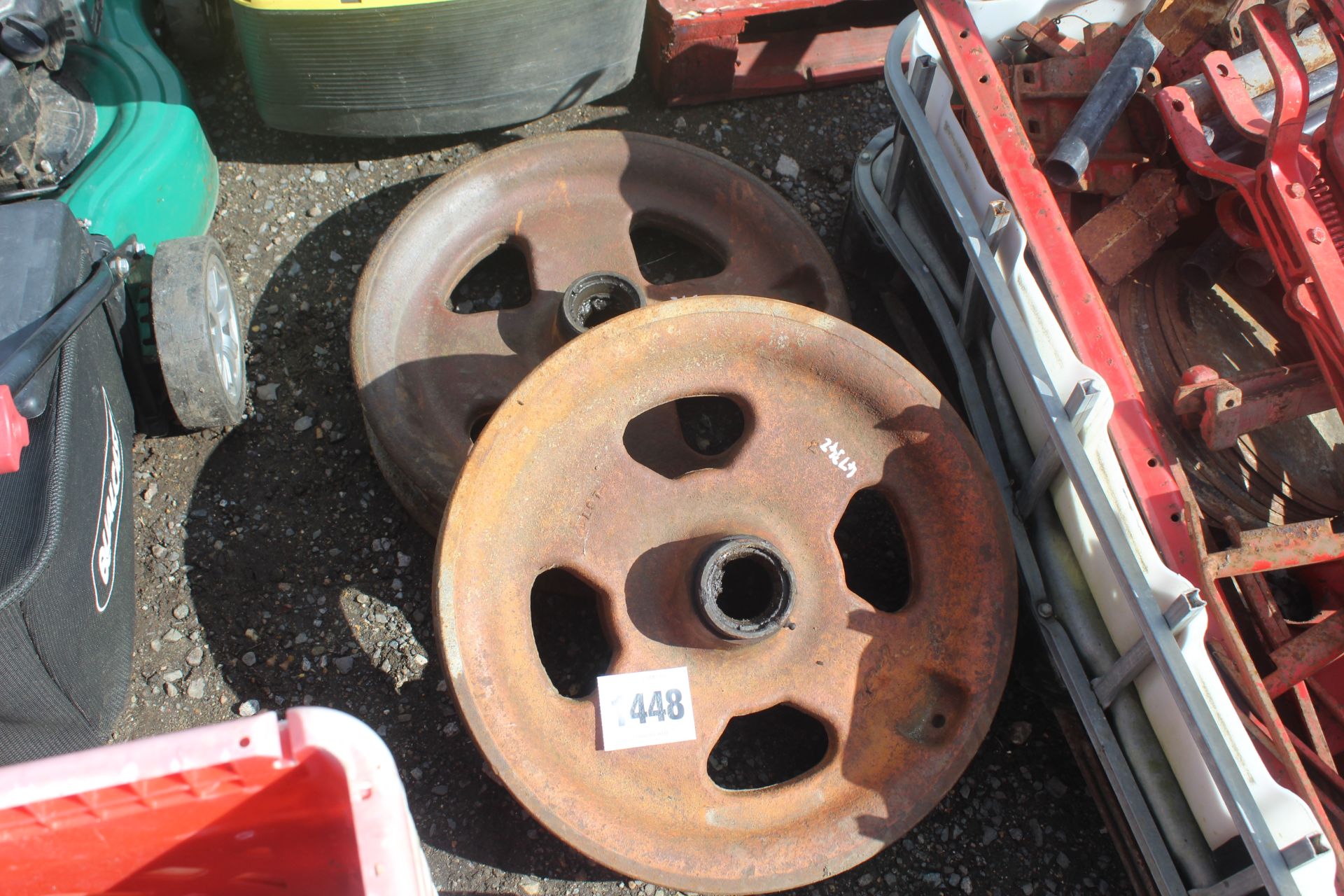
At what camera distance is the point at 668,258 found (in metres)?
2.92

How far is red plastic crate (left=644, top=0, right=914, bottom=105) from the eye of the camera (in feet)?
9.98

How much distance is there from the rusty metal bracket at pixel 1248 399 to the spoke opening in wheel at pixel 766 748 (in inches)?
42.2

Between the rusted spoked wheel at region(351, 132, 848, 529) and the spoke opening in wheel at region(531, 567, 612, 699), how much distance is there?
335mm

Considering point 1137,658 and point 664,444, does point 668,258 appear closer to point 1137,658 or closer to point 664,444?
point 664,444

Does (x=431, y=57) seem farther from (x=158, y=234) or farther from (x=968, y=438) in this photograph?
(x=968, y=438)

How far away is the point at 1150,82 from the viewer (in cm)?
248

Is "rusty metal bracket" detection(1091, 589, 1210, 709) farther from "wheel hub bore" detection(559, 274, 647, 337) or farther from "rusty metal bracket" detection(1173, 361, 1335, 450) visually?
"wheel hub bore" detection(559, 274, 647, 337)

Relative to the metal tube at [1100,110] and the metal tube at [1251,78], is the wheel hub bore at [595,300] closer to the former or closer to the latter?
the metal tube at [1100,110]

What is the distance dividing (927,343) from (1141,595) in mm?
1132

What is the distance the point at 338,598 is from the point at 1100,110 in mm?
2121

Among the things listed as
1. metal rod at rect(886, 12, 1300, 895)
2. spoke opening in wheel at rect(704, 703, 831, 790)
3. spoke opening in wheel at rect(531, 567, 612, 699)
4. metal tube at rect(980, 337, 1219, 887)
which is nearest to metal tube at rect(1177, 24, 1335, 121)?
metal rod at rect(886, 12, 1300, 895)

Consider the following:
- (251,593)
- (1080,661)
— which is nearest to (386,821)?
(251,593)

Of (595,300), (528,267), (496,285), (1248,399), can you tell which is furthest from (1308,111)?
(496,285)

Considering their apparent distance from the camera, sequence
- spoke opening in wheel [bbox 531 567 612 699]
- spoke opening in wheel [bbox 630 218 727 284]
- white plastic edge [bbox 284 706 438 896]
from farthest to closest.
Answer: spoke opening in wheel [bbox 630 218 727 284], spoke opening in wheel [bbox 531 567 612 699], white plastic edge [bbox 284 706 438 896]
